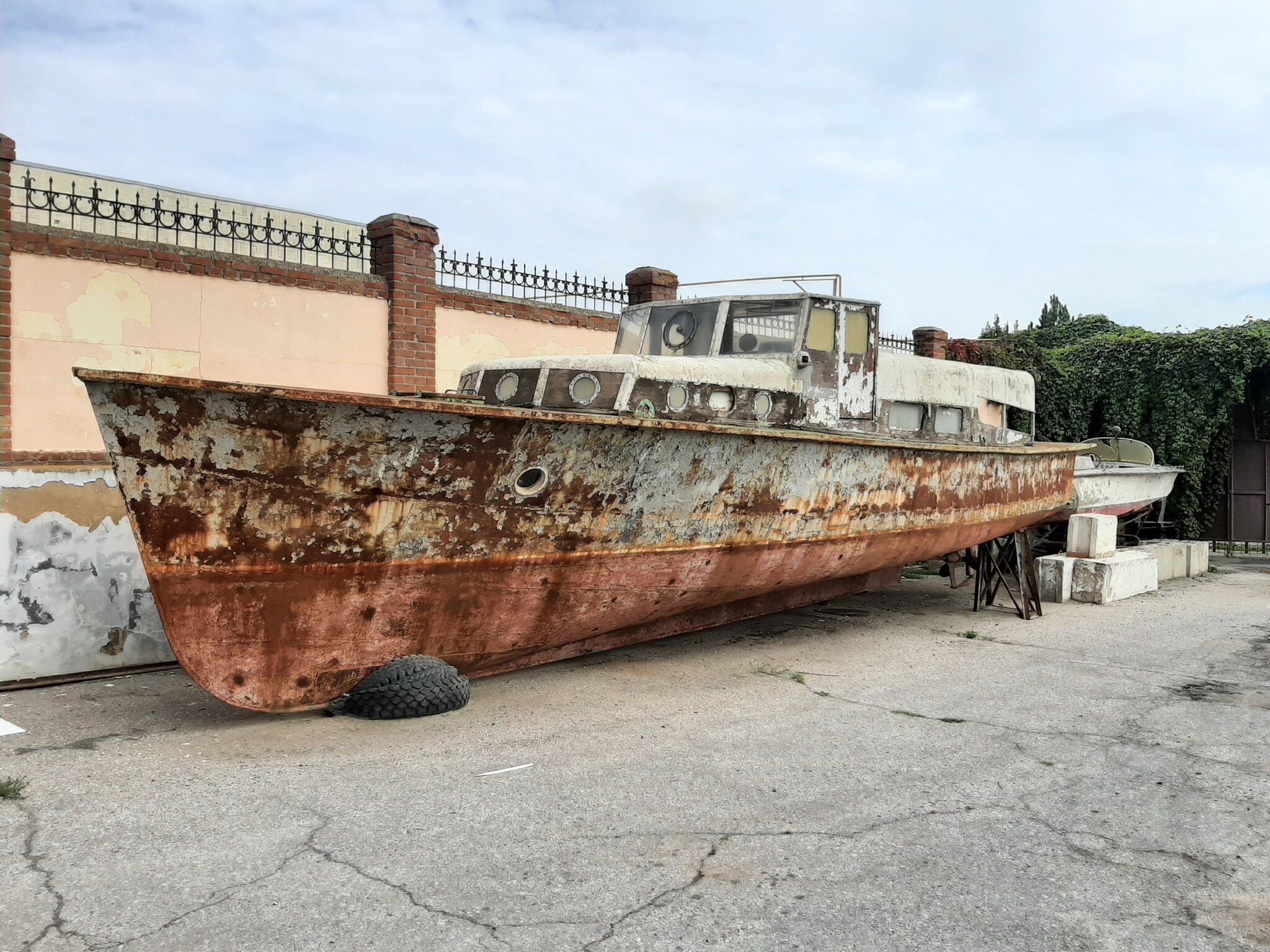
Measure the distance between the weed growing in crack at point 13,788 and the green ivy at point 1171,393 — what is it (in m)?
14.8

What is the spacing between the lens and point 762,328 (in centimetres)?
675

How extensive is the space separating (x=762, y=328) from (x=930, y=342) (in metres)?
10.5

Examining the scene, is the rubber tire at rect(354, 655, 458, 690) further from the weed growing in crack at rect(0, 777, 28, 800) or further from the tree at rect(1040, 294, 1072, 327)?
the tree at rect(1040, 294, 1072, 327)

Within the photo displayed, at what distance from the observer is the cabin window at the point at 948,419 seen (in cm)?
782

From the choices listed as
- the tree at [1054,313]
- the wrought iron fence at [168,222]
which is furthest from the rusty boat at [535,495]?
the tree at [1054,313]

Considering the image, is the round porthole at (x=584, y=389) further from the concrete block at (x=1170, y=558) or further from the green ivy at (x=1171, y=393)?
the green ivy at (x=1171, y=393)

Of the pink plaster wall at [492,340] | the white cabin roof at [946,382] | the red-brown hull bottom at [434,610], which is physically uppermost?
the pink plaster wall at [492,340]

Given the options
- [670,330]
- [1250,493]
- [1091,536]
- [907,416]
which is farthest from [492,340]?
[1250,493]

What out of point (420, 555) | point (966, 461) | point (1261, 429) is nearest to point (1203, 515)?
point (1261, 429)

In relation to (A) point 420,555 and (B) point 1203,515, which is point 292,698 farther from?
(B) point 1203,515

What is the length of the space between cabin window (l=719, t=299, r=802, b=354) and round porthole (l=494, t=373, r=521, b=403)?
1.66m

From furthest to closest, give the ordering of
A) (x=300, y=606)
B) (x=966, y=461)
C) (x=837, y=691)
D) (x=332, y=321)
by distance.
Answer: (x=332, y=321) < (x=966, y=461) < (x=837, y=691) < (x=300, y=606)

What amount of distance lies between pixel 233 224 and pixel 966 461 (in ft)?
21.6

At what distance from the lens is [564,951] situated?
2.47 meters
